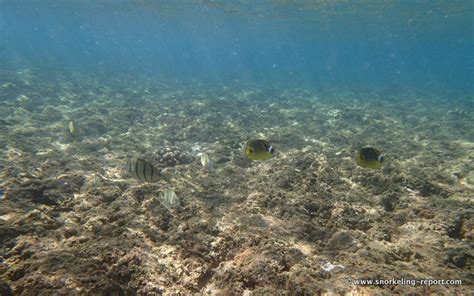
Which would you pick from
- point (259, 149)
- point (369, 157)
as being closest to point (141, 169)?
point (259, 149)

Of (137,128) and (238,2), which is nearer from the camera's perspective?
(137,128)

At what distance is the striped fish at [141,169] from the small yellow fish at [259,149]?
1.46 m

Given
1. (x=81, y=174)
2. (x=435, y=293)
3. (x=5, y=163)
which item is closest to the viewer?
(x=435, y=293)

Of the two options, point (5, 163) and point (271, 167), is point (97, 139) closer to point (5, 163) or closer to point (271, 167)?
point (5, 163)

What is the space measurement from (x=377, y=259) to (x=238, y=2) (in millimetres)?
42492

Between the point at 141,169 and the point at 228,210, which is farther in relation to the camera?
the point at 228,210

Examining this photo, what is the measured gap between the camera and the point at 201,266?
15.5 feet

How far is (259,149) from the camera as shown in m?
4.54

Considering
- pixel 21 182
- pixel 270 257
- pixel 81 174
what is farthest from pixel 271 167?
pixel 21 182

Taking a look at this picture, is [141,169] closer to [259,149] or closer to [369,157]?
[259,149]

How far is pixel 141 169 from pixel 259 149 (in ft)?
5.90

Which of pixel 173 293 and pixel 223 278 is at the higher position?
pixel 223 278

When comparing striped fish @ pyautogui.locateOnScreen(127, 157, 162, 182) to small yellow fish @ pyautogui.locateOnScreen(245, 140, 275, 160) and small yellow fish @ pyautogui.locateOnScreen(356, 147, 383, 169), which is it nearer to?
small yellow fish @ pyautogui.locateOnScreen(245, 140, 275, 160)

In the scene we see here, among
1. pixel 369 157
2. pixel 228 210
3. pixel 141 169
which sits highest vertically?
pixel 369 157
